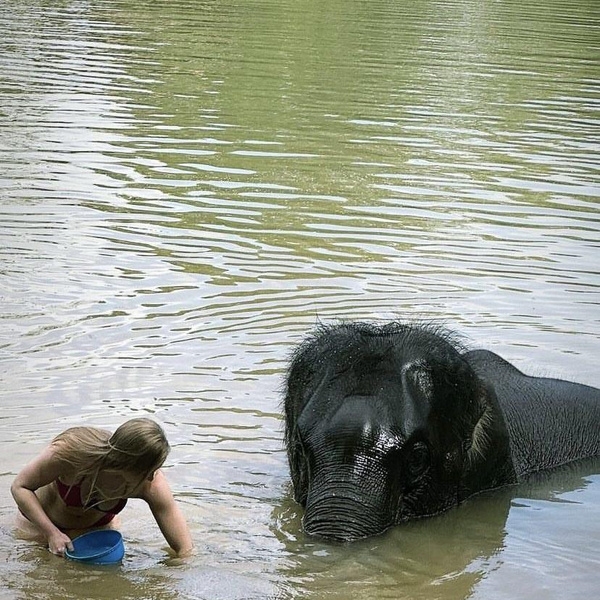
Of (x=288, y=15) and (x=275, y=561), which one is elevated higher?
(x=288, y=15)

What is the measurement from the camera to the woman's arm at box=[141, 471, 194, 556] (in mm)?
5586

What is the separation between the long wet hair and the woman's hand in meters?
0.19

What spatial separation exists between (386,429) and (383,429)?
16 millimetres

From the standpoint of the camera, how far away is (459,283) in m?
10.6

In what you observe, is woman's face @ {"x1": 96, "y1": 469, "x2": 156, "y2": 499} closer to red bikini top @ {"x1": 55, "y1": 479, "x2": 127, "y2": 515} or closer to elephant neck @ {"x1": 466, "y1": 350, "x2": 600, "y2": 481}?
red bikini top @ {"x1": 55, "y1": 479, "x2": 127, "y2": 515}

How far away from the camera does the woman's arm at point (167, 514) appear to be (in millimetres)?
5586

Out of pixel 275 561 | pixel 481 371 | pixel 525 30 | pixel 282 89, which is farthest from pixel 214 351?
pixel 525 30

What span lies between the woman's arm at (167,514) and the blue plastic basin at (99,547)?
18 cm

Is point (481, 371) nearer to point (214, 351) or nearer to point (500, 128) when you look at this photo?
point (214, 351)

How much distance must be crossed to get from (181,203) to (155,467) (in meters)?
7.38

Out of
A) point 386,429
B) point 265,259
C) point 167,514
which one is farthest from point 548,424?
point 265,259

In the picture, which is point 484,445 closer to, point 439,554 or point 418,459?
point 418,459

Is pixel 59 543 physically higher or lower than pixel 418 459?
lower

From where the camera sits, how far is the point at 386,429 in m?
6.03
